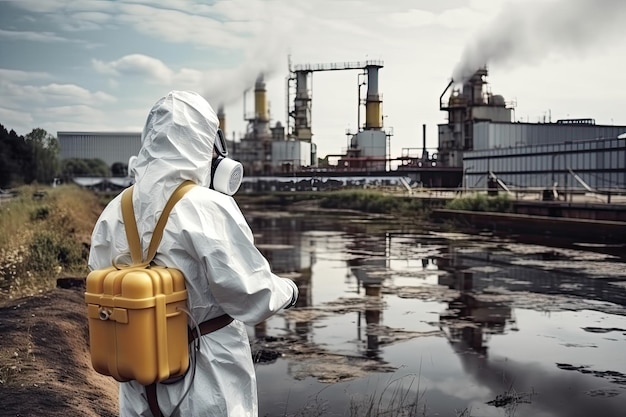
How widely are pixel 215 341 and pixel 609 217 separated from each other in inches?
705

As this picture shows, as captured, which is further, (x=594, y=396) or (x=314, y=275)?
(x=314, y=275)

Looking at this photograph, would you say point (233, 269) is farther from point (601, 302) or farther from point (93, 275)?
point (601, 302)

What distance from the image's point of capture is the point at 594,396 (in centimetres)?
526

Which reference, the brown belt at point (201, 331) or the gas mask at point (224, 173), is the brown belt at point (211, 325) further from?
the gas mask at point (224, 173)

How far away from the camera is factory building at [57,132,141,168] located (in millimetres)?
23859

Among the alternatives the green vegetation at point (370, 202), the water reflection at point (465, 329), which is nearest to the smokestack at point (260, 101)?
the green vegetation at point (370, 202)

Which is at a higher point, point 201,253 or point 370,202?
point 201,253

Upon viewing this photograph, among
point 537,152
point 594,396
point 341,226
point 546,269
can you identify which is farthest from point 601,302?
point 537,152

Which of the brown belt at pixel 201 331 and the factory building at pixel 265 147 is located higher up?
the factory building at pixel 265 147

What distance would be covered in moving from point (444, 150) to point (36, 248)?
115 ft

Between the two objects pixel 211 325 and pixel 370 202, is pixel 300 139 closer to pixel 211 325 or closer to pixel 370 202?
pixel 370 202

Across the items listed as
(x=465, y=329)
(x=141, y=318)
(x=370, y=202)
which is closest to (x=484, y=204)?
(x=370, y=202)

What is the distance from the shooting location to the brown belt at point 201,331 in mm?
2330

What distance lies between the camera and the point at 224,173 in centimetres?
247
